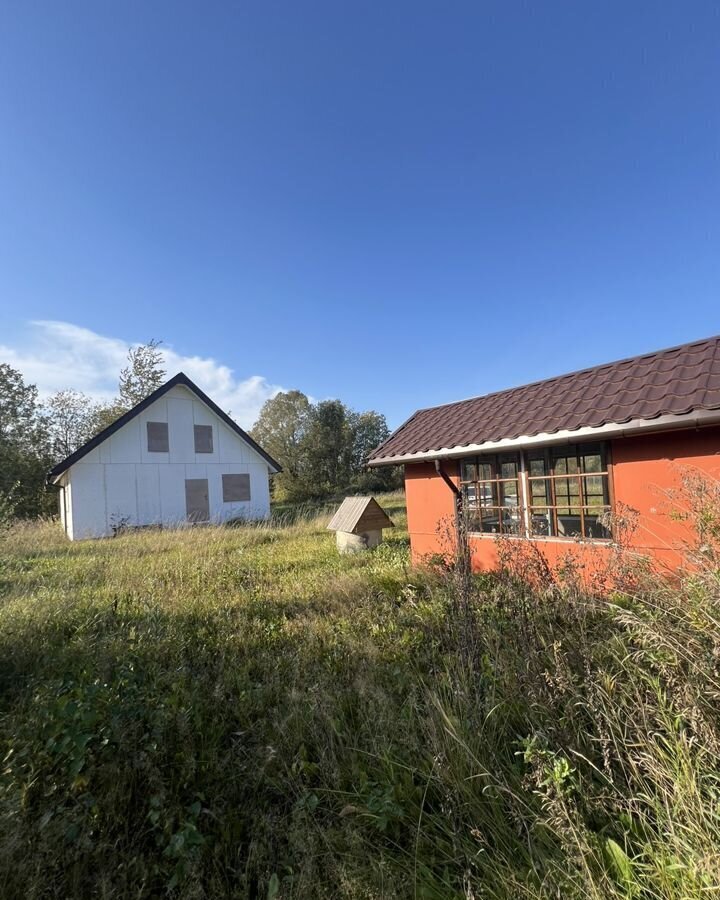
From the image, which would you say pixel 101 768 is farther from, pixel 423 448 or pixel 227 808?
pixel 423 448

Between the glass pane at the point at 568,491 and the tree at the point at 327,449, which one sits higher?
the tree at the point at 327,449

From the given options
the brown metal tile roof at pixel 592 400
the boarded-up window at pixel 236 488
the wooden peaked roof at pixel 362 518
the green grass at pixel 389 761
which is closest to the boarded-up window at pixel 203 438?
the boarded-up window at pixel 236 488

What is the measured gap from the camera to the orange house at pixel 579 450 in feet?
15.8

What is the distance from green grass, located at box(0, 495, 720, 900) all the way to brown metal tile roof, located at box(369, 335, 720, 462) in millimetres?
2847

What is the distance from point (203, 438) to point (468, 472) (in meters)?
15.1

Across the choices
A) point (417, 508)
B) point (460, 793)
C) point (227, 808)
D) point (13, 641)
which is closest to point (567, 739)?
point (460, 793)

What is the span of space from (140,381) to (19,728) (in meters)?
34.3

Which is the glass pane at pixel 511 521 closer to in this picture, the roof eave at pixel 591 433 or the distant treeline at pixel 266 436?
the roof eave at pixel 591 433

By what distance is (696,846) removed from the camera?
1.53m

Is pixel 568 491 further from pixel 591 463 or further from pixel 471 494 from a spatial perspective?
pixel 471 494

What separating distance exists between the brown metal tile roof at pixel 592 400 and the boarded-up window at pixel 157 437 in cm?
1349

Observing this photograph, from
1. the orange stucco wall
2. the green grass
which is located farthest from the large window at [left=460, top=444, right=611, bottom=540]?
the green grass

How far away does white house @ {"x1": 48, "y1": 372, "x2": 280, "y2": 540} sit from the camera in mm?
16875

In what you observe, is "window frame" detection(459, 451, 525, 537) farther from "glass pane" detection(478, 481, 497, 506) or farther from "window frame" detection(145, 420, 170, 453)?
"window frame" detection(145, 420, 170, 453)
